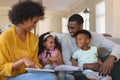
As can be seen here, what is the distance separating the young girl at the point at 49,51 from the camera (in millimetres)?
1877

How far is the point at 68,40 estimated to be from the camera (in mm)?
1967

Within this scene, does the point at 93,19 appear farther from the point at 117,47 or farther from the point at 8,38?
the point at 8,38

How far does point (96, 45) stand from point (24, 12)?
73 centimetres

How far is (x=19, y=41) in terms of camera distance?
1607 mm

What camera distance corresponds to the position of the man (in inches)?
69.3

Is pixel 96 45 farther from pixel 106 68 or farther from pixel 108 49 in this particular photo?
pixel 106 68

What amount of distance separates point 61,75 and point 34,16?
1.61ft

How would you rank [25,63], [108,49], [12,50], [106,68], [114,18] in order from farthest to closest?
[114,18] → [108,49] → [106,68] → [12,50] → [25,63]

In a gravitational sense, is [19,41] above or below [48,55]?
above

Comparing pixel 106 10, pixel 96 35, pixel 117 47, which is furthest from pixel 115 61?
pixel 106 10

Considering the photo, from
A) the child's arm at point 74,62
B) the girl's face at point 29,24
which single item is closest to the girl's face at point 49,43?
the child's arm at point 74,62

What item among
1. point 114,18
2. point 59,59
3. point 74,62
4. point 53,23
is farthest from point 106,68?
point 53,23

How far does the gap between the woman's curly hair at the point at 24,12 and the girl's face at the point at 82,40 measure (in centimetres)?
39

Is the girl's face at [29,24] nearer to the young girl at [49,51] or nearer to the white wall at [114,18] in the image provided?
the young girl at [49,51]
